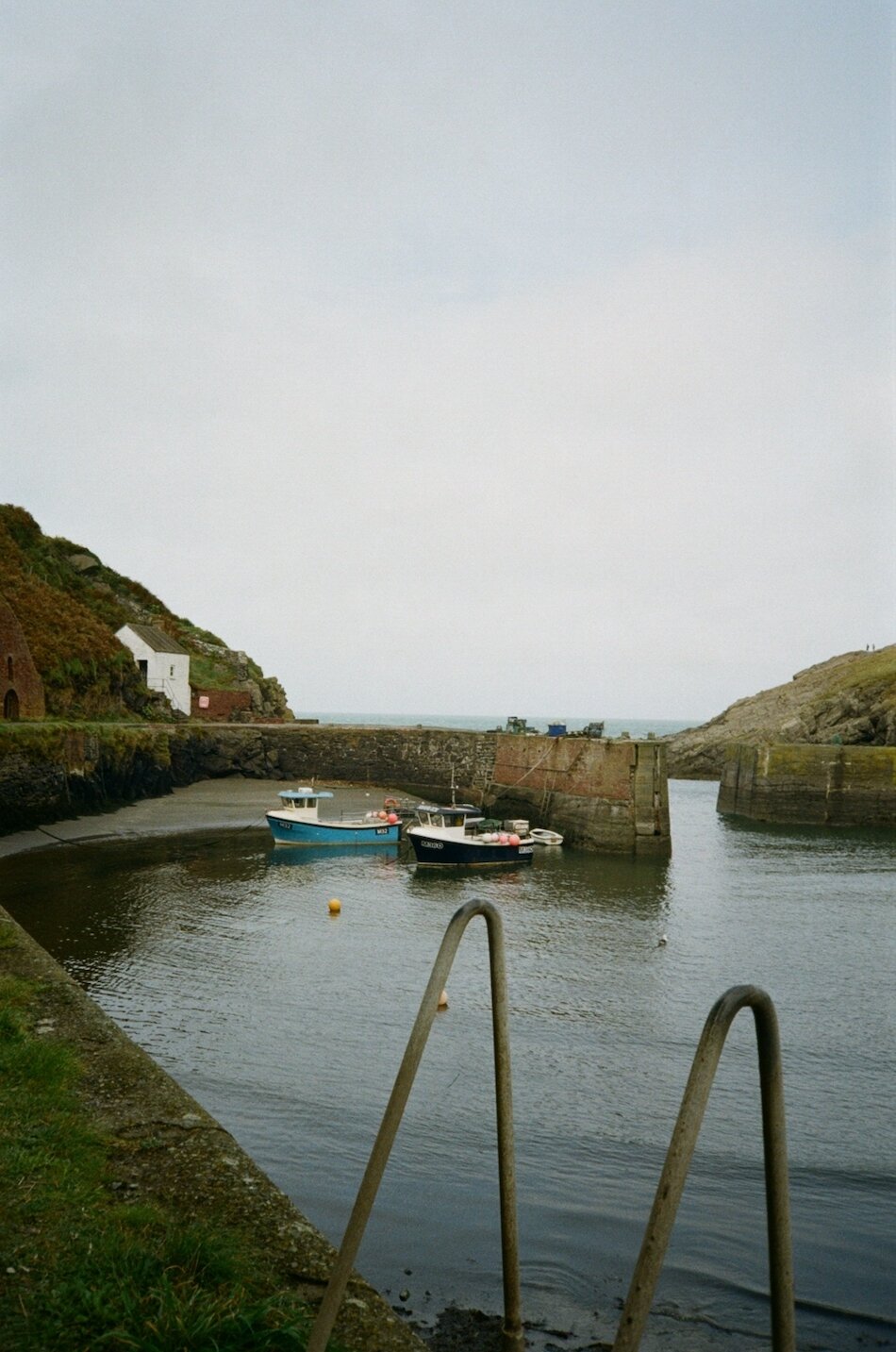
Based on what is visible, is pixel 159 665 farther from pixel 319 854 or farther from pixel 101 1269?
pixel 101 1269

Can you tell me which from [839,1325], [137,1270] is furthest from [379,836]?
[137,1270]

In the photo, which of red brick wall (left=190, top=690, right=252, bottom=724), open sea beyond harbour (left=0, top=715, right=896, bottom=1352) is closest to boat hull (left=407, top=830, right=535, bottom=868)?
open sea beyond harbour (left=0, top=715, right=896, bottom=1352)

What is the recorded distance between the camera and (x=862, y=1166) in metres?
10.9

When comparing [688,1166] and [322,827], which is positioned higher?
[688,1166]

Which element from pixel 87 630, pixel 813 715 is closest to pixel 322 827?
pixel 87 630

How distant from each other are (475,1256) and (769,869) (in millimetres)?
28191

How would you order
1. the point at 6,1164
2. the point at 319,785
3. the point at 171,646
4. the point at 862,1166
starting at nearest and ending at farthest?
the point at 6,1164, the point at 862,1166, the point at 319,785, the point at 171,646

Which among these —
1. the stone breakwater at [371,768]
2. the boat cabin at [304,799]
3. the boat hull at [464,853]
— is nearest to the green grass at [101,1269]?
the boat hull at [464,853]

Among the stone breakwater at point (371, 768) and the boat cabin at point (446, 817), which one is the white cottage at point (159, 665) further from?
the boat cabin at point (446, 817)

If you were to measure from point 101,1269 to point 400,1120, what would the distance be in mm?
1659

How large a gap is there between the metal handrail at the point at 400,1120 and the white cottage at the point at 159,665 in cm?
5339

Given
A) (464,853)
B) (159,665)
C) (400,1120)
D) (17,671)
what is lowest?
(464,853)

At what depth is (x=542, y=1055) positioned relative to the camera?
14258mm

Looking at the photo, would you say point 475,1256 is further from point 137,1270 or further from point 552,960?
point 552,960
